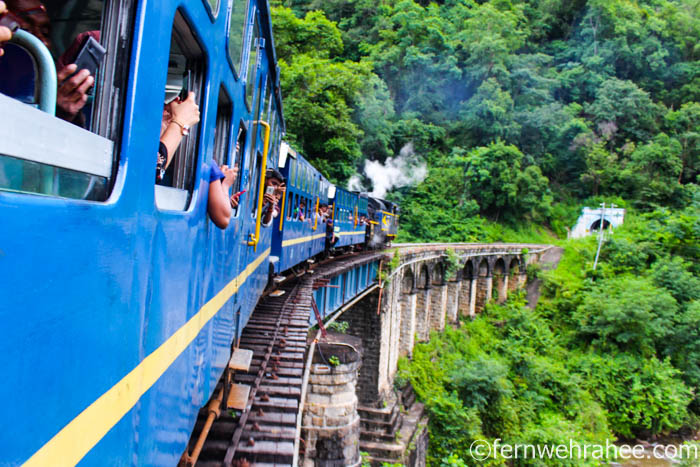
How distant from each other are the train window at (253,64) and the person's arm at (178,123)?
1589mm

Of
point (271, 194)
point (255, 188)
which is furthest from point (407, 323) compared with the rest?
point (255, 188)

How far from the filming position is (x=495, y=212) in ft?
147

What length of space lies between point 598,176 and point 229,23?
5146 cm

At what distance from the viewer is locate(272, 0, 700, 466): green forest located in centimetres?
2480

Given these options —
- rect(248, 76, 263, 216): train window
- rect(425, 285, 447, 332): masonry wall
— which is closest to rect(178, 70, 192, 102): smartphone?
rect(248, 76, 263, 216): train window

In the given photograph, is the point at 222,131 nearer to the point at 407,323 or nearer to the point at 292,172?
the point at 292,172

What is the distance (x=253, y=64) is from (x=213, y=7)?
169cm

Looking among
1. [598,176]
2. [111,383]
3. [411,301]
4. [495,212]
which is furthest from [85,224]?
[598,176]

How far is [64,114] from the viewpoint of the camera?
3.82 feet

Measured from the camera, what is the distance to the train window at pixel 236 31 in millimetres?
2632

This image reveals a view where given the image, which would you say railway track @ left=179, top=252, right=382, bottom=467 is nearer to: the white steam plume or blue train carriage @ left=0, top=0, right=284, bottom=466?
blue train carriage @ left=0, top=0, right=284, bottom=466

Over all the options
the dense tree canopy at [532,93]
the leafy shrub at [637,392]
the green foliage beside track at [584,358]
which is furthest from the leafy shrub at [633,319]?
the dense tree canopy at [532,93]

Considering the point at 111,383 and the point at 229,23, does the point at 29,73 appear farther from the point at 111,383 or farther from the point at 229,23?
the point at 229,23

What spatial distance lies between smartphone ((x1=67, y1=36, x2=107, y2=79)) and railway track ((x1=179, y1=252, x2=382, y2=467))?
2.48 metres
